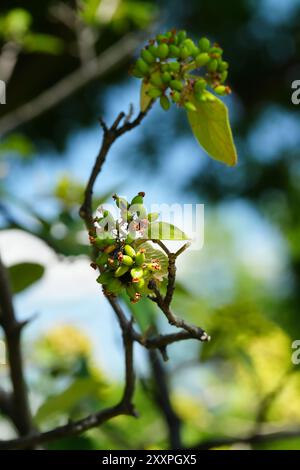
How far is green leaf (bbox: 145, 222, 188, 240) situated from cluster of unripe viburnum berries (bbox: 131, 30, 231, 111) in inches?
4.9

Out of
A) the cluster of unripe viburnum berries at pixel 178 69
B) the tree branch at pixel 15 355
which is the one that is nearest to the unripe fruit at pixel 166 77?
the cluster of unripe viburnum berries at pixel 178 69

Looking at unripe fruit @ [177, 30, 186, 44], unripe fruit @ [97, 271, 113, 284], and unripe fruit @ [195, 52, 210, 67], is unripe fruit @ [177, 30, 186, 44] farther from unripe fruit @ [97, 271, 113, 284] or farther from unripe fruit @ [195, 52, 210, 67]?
unripe fruit @ [97, 271, 113, 284]

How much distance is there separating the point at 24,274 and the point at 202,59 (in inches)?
18.2

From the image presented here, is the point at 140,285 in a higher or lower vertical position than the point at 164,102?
lower

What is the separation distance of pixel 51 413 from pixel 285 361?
2.99 ft

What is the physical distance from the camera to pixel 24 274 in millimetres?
905

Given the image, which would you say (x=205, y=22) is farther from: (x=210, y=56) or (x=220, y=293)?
(x=210, y=56)

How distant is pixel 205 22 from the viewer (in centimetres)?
421

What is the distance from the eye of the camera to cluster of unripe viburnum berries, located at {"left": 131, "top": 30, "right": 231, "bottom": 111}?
54cm

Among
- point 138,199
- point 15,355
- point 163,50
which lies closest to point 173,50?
point 163,50

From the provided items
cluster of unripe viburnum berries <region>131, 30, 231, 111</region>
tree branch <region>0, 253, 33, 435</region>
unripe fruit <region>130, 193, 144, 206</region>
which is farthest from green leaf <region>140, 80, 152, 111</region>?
tree branch <region>0, 253, 33, 435</region>

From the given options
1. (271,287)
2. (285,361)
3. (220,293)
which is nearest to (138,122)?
(285,361)

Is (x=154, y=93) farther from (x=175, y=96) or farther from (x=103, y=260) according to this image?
(x=103, y=260)

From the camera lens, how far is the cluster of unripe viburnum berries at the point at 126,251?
447mm
